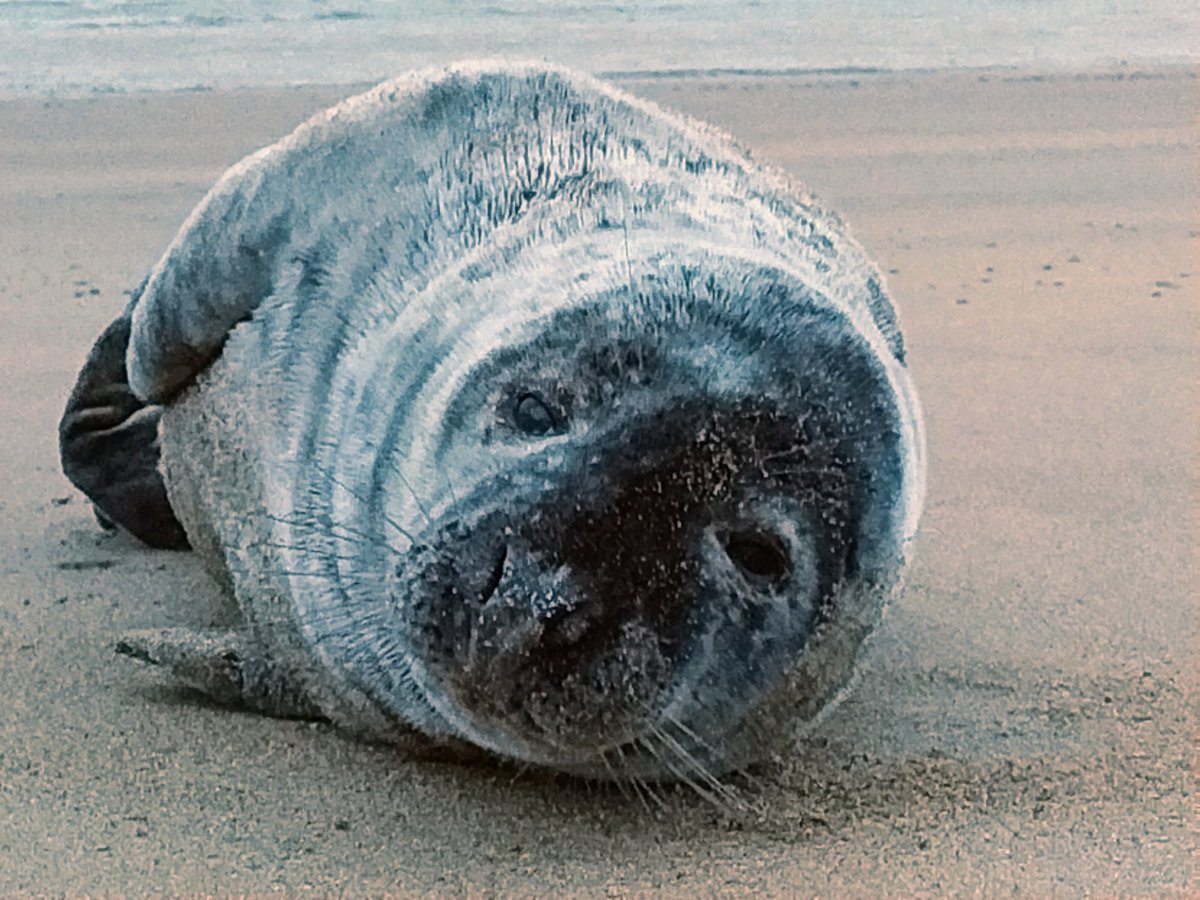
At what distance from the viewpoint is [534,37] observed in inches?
538

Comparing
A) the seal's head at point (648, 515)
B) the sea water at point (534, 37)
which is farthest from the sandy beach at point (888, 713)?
the sea water at point (534, 37)

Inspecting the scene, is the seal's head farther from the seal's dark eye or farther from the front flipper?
the front flipper

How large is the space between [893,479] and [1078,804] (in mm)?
609

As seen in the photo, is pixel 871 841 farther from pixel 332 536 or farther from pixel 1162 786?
pixel 332 536

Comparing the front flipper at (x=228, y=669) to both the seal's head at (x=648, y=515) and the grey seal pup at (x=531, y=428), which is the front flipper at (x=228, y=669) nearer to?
the grey seal pup at (x=531, y=428)

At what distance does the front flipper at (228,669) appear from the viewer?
2.87 meters

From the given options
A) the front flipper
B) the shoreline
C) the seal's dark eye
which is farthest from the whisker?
the shoreline

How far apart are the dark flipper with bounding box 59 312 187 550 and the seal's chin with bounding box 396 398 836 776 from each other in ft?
5.37

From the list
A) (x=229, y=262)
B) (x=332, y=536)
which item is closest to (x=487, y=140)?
(x=229, y=262)

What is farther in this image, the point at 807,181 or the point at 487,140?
the point at 807,181

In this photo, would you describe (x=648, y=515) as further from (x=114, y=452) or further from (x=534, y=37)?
(x=534, y=37)

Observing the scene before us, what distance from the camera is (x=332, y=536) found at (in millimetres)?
2713

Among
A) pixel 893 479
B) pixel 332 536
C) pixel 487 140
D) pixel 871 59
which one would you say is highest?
pixel 487 140

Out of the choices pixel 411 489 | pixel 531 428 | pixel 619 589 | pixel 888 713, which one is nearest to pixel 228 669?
pixel 411 489
